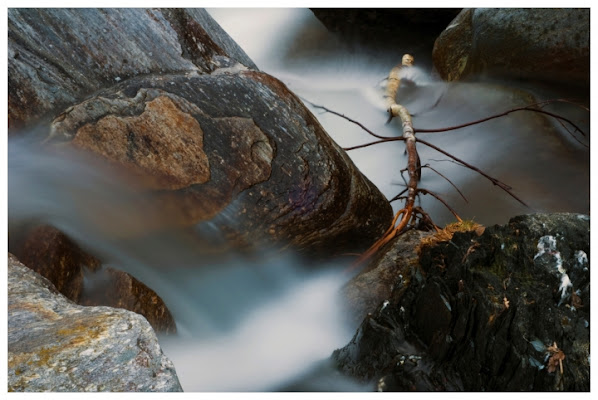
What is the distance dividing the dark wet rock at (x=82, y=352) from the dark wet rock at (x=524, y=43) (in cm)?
223

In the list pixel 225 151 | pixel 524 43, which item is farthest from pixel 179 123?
pixel 524 43

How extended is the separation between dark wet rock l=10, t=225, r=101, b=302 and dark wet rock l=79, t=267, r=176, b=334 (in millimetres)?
45

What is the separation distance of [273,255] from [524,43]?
1.62 meters

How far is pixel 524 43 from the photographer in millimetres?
2678

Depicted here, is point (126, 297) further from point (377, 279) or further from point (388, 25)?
point (388, 25)

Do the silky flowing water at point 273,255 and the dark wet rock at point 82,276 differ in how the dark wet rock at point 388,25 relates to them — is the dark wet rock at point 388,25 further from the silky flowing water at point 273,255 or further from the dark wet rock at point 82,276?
the dark wet rock at point 82,276

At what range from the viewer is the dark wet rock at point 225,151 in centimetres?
206

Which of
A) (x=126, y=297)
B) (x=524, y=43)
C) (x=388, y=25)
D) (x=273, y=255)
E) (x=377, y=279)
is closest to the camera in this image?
(x=126, y=297)

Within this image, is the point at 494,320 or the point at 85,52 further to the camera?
the point at 85,52

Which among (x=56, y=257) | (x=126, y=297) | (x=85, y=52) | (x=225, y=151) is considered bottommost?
(x=126, y=297)

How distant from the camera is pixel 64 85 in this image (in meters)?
2.04

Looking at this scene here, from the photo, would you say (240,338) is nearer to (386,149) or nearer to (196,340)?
(196,340)

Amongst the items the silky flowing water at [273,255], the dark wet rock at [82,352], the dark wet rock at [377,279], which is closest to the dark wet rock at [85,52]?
the silky flowing water at [273,255]

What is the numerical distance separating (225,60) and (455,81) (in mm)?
1471
